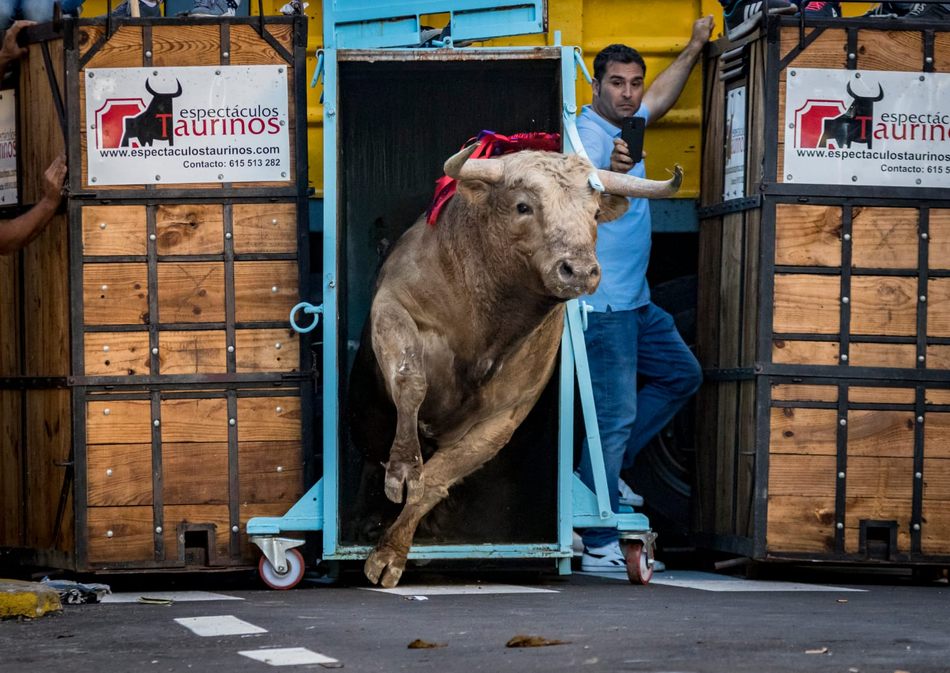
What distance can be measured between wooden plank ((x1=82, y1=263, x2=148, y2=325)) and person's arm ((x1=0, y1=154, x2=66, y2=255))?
1.00ft

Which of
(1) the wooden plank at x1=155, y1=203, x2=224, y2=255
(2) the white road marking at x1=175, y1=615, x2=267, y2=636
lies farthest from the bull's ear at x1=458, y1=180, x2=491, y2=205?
(2) the white road marking at x1=175, y1=615, x2=267, y2=636

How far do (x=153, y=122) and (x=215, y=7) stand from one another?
92 cm

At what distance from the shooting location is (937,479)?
27.2 feet

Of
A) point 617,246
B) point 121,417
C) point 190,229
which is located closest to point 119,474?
point 121,417

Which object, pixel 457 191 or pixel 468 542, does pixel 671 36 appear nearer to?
pixel 457 191

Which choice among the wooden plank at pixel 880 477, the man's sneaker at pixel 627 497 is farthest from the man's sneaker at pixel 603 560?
the wooden plank at pixel 880 477

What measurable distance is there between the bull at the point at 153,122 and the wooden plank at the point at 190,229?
304 millimetres

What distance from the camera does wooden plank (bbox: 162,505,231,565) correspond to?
26.3 ft

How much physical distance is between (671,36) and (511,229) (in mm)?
2395

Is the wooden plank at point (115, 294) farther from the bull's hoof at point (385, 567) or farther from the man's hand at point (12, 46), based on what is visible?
the bull's hoof at point (385, 567)

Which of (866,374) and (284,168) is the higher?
(284,168)

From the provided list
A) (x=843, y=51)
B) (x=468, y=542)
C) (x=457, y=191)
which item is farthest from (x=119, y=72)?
(x=843, y=51)

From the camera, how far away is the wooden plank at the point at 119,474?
8.01 meters

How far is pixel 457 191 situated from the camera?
7.82m
